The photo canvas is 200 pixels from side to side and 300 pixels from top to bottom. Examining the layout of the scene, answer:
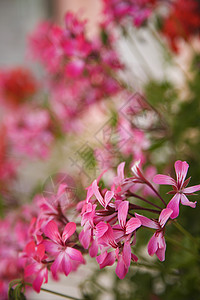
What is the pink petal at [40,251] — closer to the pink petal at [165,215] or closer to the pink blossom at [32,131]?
the pink petal at [165,215]

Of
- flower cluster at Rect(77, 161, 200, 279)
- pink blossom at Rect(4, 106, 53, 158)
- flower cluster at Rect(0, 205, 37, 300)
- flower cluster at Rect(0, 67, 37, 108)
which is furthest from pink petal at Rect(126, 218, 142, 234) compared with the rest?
flower cluster at Rect(0, 67, 37, 108)

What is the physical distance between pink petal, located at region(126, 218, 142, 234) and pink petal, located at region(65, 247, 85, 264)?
42mm

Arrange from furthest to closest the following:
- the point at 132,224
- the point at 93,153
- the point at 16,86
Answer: the point at 16,86 → the point at 93,153 → the point at 132,224

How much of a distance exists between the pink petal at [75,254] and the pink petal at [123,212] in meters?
0.04

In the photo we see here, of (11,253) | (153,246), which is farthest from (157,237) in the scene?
(11,253)

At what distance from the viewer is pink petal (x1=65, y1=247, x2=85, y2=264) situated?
8.8 inches

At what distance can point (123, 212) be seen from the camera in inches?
8.1

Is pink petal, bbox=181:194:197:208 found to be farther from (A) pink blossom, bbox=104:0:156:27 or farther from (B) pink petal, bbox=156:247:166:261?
(A) pink blossom, bbox=104:0:156:27

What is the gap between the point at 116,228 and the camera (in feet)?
0.69

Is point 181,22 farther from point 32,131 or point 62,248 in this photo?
point 62,248

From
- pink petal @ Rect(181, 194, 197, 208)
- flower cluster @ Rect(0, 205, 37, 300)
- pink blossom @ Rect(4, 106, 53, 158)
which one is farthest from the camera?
pink blossom @ Rect(4, 106, 53, 158)

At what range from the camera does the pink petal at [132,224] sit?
0.65 feet

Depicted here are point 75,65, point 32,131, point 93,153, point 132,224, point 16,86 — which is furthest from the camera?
point 16,86

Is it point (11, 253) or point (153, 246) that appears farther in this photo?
point (11, 253)
